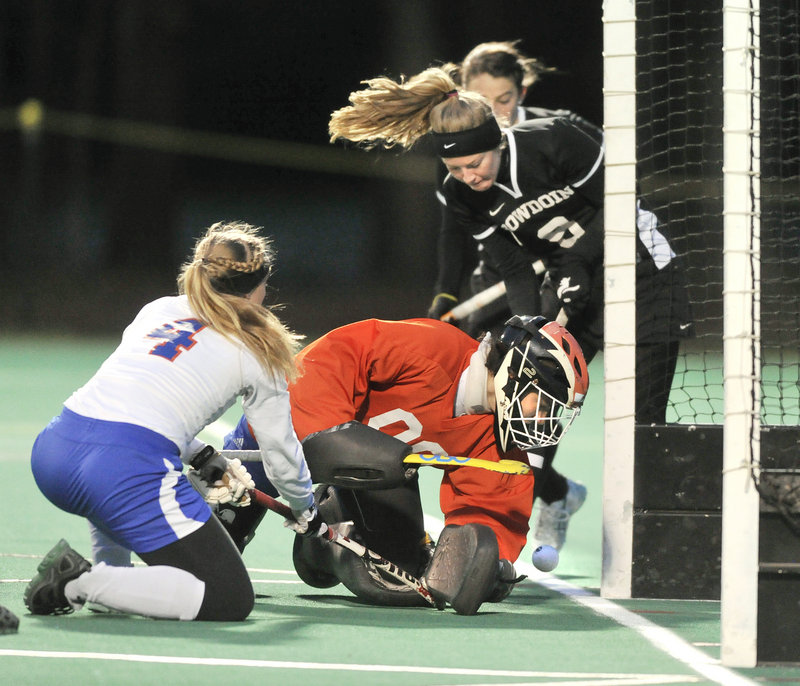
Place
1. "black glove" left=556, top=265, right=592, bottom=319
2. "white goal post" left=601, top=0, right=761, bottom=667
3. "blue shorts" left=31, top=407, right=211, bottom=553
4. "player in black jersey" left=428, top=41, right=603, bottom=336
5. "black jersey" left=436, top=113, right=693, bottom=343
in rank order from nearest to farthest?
"white goal post" left=601, top=0, right=761, bottom=667 → "blue shorts" left=31, top=407, right=211, bottom=553 → "black jersey" left=436, top=113, right=693, bottom=343 → "black glove" left=556, top=265, right=592, bottom=319 → "player in black jersey" left=428, top=41, right=603, bottom=336

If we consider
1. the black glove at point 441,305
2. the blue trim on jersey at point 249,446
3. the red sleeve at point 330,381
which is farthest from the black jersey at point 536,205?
the blue trim on jersey at point 249,446

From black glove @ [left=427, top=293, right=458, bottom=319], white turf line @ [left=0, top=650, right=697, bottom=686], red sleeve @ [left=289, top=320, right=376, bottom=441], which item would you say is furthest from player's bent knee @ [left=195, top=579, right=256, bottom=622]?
black glove @ [left=427, top=293, right=458, bottom=319]

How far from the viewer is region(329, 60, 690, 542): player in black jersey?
498 centimetres

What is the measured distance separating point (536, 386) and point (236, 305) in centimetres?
94

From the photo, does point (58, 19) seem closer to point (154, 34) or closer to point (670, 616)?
point (154, 34)

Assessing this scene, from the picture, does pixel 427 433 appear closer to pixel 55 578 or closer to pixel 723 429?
pixel 723 429

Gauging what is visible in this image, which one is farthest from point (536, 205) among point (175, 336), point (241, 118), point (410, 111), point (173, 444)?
point (241, 118)

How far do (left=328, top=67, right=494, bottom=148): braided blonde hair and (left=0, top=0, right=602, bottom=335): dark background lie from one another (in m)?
14.3

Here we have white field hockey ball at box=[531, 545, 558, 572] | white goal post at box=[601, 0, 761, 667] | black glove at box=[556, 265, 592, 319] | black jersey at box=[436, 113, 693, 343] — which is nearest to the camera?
white goal post at box=[601, 0, 761, 667]

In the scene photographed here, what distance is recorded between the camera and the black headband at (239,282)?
13.4 feet

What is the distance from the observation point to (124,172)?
66.1 ft

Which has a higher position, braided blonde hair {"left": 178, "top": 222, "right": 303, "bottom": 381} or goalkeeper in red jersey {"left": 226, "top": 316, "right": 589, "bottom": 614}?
braided blonde hair {"left": 178, "top": 222, "right": 303, "bottom": 381}

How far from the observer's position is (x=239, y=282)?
13.4 feet

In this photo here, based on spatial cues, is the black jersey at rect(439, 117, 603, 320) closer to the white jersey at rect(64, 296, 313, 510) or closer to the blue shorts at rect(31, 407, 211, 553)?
the white jersey at rect(64, 296, 313, 510)
